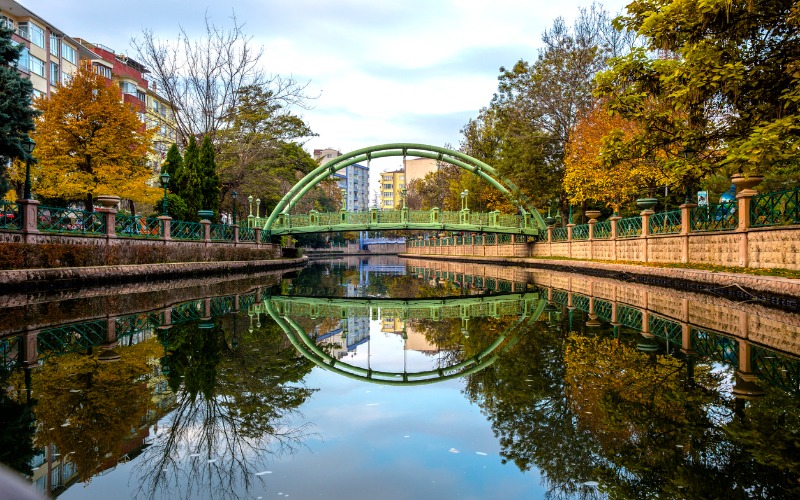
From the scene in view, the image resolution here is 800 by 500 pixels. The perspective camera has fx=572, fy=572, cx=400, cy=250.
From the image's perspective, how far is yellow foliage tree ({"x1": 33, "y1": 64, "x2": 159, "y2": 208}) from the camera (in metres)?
26.5

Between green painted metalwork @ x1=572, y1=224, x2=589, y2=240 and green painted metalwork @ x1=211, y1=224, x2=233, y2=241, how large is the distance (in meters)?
19.0

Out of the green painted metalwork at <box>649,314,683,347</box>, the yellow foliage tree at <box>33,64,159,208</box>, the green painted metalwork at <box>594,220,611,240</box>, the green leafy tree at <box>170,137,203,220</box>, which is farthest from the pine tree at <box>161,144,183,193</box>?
the green painted metalwork at <box>649,314,683,347</box>

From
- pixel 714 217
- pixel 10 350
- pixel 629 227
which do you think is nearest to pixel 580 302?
pixel 714 217

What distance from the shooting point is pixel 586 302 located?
13.7m

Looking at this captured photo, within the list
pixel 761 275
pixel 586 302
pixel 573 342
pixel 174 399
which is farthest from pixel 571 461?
pixel 761 275

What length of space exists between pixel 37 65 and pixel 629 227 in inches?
1565

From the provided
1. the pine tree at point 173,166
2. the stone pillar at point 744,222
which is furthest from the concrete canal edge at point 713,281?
the pine tree at point 173,166

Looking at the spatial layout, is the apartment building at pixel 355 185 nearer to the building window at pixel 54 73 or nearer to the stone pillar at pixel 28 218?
the building window at pixel 54 73

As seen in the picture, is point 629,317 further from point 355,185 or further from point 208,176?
point 355,185

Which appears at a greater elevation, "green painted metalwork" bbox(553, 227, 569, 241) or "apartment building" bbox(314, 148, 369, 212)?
"apartment building" bbox(314, 148, 369, 212)

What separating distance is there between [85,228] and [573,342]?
55.1ft

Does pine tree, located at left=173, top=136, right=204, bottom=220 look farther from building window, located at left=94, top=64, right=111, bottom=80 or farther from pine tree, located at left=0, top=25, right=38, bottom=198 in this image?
building window, located at left=94, top=64, right=111, bottom=80

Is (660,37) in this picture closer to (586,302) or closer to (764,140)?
(764,140)

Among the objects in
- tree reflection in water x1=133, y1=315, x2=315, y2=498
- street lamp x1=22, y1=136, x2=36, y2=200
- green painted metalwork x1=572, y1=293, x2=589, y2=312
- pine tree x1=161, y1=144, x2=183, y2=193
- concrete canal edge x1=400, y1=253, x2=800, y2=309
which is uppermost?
pine tree x1=161, y1=144, x2=183, y2=193
